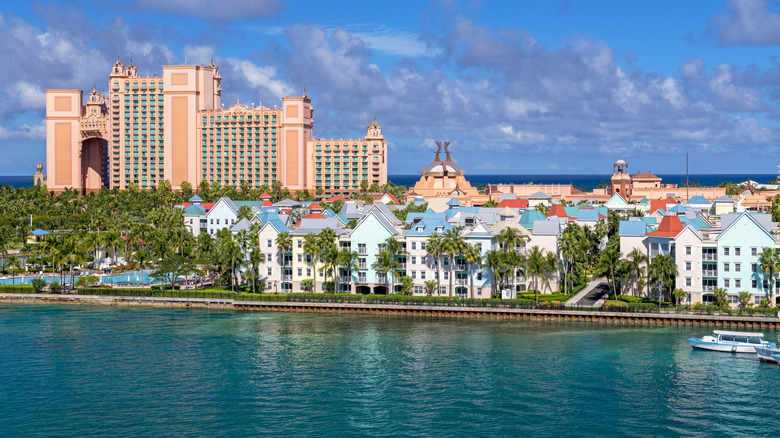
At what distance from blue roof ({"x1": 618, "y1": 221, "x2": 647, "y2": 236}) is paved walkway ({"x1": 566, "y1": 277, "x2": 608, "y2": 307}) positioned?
7.73 meters

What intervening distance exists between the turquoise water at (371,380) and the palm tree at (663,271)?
8.43 meters

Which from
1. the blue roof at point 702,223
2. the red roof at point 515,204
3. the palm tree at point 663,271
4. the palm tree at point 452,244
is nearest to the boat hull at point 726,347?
the palm tree at point 663,271

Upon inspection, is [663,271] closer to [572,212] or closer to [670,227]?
[670,227]

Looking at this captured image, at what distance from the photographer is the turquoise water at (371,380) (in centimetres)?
6562

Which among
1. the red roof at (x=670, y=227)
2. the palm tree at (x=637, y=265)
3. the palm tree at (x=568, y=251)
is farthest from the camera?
the palm tree at (x=568, y=251)

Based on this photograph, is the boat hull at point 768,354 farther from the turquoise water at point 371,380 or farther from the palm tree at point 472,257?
the palm tree at point 472,257

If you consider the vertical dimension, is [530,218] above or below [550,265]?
above

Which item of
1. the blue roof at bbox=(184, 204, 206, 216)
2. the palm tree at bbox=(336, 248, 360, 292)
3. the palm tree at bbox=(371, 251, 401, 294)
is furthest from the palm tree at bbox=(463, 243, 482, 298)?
the blue roof at bbox=(184, 204, 206, 216)

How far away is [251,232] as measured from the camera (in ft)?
398

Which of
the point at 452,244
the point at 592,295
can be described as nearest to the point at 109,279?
the point at 452,244

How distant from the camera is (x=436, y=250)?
109812mm

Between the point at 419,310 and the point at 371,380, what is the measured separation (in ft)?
101

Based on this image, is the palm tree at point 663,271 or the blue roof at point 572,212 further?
the blue roof at point 572,212

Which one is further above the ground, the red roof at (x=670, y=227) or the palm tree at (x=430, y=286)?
the red roof at (x=670, y=227)
